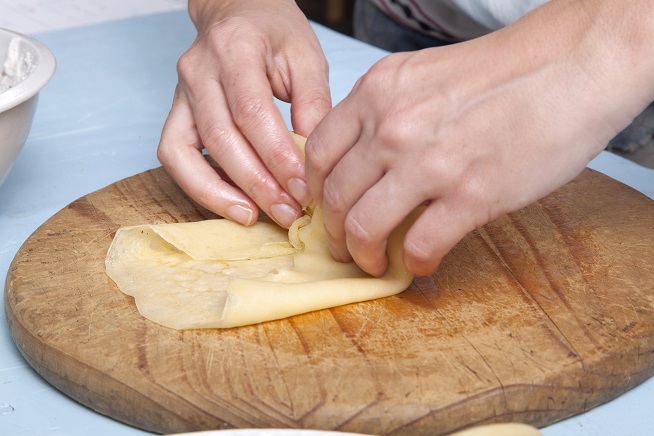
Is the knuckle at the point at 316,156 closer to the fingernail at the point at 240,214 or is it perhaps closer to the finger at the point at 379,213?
the finger at the point at 379,213

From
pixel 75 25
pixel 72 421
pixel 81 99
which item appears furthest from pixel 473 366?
pixel 75 25

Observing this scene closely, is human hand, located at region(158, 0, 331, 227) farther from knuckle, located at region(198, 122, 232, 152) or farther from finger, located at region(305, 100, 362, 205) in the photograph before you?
finger, located at region(305, 100, 362, 205)

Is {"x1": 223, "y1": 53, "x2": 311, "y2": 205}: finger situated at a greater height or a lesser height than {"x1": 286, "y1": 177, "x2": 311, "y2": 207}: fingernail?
greater

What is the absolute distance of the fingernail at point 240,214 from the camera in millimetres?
1327

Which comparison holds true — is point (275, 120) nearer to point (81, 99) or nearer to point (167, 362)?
point (167, 362)

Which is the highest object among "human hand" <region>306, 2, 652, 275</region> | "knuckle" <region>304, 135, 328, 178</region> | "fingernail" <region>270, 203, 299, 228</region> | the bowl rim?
"human hand" <region>306, 2, 652, 275</region>

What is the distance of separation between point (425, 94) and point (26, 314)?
58cm

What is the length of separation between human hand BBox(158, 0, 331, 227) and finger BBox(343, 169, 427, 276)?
0.75 feet

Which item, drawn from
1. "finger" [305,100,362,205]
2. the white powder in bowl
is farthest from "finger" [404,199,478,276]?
the white powder in bowl

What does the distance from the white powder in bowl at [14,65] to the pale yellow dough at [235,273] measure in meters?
0.37

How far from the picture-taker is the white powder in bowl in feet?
4.67

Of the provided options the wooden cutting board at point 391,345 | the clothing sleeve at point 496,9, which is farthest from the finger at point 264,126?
the clothing sleeve at point 496,9

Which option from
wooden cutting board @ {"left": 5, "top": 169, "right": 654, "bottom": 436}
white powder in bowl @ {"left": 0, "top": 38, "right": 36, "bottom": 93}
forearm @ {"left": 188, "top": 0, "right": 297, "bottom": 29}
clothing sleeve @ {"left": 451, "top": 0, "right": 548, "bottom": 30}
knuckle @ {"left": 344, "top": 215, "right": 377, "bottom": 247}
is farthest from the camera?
clothing sleeve @ {"left": 451, "top": 0, "right": 548, "bottom": 30}

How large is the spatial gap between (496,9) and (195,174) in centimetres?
81
